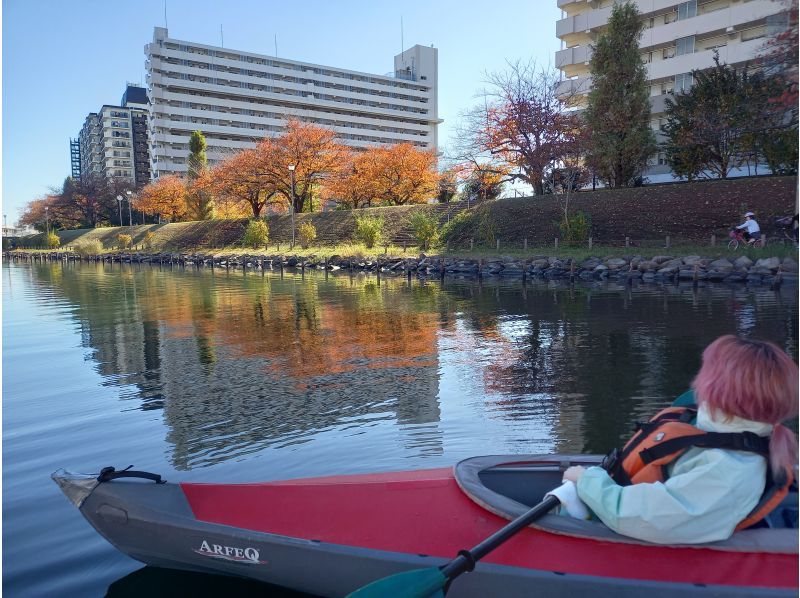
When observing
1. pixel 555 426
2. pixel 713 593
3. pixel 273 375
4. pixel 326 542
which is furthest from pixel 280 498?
pixel 273 375

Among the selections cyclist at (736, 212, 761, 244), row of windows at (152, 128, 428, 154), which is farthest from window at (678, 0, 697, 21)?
row of windows at (152, 128, 428, 154)

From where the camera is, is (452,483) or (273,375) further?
(273,375)

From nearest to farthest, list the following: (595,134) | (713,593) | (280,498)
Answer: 1. (713,593)
2. (280,498)
3. (595,134)

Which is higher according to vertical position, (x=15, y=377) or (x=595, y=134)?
(x=595, y=134)

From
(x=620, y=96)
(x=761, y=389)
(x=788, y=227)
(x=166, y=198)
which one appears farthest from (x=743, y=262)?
(x=166, y=198)

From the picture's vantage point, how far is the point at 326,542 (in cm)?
268

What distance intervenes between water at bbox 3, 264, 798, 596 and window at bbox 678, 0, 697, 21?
23.0m

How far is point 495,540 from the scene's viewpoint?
2389mm

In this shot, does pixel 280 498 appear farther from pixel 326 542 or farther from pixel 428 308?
pixel 428 308

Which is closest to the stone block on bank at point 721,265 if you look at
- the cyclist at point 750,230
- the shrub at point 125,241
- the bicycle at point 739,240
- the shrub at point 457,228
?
the bicycle at point 739,240

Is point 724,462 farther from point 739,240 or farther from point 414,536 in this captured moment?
point 739,240

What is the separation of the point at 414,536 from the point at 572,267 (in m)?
17.3

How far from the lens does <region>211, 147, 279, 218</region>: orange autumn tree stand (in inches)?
1517

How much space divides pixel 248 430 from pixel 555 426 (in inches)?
108
